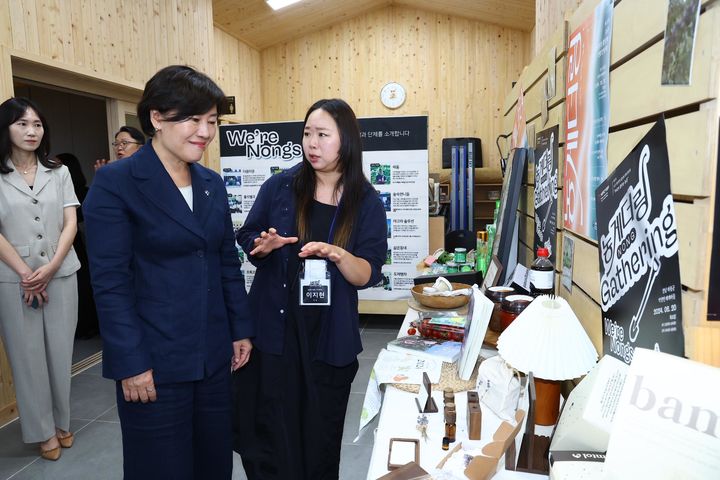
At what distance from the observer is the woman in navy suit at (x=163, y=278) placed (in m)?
1.37

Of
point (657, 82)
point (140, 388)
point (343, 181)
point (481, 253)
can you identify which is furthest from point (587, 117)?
point (481, 253)

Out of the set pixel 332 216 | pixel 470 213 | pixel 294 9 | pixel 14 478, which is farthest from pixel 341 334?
pixel 294 9

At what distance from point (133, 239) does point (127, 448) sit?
603mm

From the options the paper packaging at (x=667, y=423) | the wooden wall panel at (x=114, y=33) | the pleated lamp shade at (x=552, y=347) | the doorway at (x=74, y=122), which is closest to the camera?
the paper packaging at (x=667, y=423)

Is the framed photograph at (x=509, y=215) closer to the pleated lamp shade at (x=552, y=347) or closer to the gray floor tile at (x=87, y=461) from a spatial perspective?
the pleated lamp shade at (x=552, y=347)

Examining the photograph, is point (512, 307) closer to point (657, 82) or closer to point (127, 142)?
point (657, 82)

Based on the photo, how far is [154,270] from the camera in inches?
56.1

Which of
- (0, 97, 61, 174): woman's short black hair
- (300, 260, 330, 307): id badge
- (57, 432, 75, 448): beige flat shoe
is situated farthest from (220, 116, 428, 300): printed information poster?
(300, 260, 330, 307): id badge

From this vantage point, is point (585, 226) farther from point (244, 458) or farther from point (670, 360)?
point (244, 458)

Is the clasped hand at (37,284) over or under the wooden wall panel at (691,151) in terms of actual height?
under

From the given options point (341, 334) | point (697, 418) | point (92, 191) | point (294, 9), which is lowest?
point (341, 334)

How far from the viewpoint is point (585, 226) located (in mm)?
1383

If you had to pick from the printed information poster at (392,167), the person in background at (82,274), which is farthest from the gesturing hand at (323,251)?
the person in background at (82,274)

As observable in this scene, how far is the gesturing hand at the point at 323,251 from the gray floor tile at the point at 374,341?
2.34m
